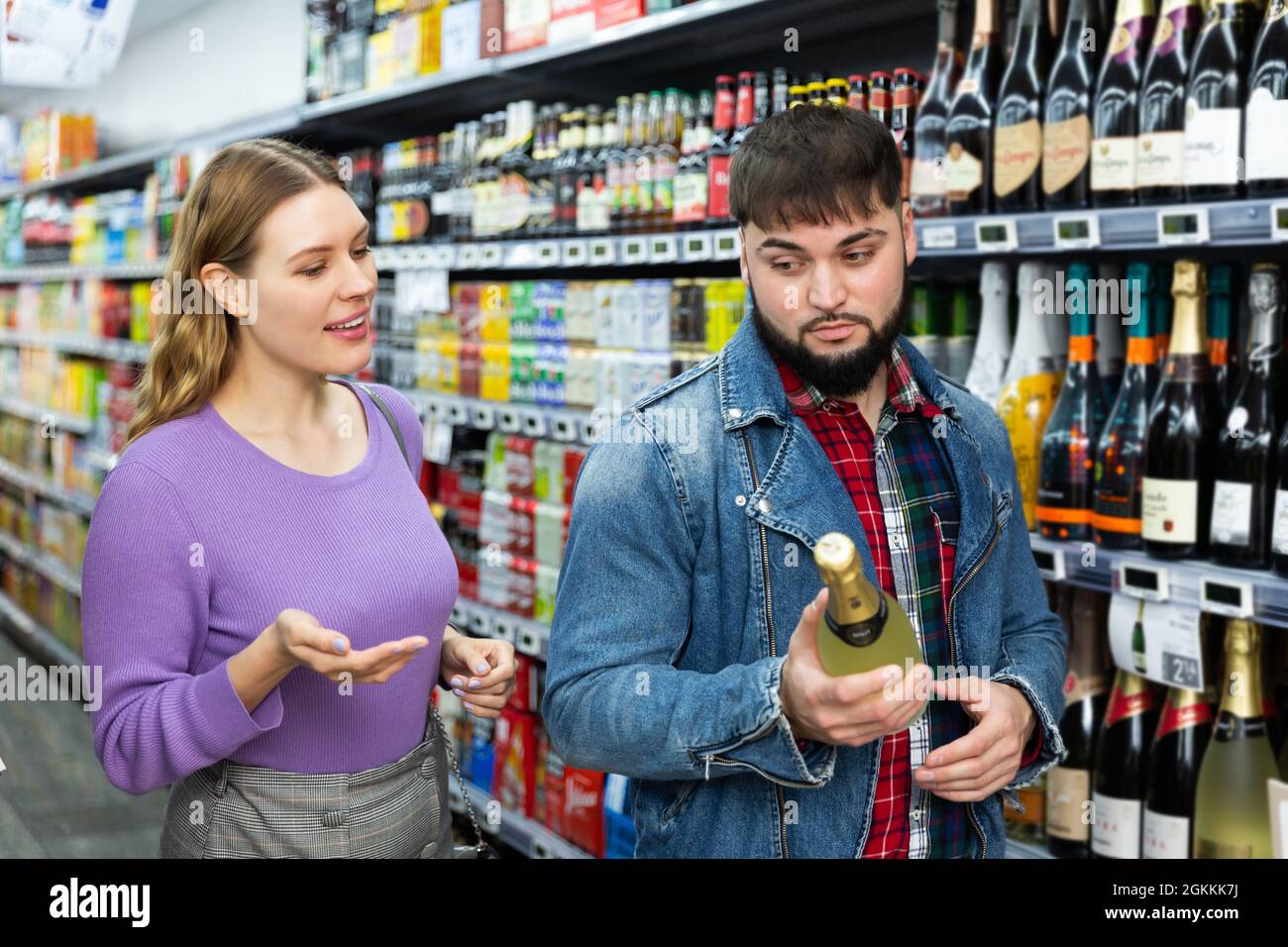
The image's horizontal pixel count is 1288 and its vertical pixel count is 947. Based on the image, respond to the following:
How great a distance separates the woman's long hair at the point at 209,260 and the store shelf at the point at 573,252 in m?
1.14

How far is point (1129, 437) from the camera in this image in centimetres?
214

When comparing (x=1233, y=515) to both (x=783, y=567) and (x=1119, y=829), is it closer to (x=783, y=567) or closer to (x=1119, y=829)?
(x=1119, y=829)

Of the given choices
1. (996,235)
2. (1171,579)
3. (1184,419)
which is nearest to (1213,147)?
(996,235)

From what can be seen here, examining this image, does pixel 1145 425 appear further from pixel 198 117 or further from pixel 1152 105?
pixel 198 117

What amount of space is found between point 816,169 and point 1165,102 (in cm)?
104

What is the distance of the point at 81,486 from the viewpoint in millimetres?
6242

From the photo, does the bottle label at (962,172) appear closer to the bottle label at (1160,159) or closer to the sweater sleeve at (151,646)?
the bottle label at (1160,159)

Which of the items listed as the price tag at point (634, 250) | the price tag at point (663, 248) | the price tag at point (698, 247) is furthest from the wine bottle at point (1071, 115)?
the price tag at point (634, 250)

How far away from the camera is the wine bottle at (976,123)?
7.39 ft

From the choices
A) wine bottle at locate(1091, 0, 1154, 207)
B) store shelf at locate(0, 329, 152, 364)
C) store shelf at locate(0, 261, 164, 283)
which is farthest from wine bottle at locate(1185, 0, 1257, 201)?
store shelf at locate(0, 261, 164, 283)

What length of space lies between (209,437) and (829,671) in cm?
86

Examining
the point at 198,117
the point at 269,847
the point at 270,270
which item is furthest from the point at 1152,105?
the point at 198,117
